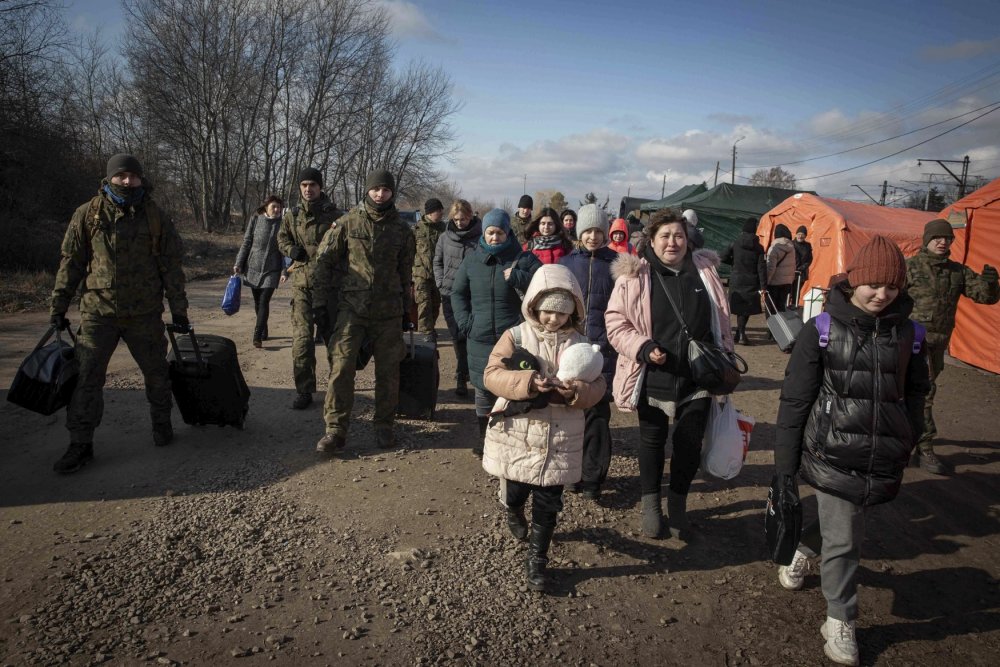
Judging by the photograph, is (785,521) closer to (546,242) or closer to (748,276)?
(546,242)

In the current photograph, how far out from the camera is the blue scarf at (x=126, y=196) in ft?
13.5

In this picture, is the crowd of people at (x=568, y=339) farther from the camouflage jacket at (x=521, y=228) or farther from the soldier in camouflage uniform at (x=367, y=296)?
the camouflage jacket at (x=521, y=228)

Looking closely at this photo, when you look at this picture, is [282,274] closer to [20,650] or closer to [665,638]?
[20,650]

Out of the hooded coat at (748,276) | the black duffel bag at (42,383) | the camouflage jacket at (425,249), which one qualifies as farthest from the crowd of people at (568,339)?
the hooded coat at (748,276)

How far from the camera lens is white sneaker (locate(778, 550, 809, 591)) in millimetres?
3131

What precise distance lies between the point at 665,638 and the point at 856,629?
1001 millimetres

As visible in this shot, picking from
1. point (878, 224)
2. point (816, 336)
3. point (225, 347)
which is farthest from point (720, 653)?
point (878, 224)

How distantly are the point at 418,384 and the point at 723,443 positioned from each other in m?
2.91

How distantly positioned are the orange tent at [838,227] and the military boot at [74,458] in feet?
39.4

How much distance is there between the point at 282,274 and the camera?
722 cm

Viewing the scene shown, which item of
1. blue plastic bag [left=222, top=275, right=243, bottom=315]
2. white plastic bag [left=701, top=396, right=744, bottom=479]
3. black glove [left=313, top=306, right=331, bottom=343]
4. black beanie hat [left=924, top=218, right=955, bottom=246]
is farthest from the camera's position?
blue plastic bag [left=222, top=275, right=243, bottom=315]

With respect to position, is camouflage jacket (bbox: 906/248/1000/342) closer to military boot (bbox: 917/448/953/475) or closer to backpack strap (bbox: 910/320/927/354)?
military boot (bbox: 917/448/953/475)

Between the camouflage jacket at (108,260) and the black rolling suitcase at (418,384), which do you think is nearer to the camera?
the camouflage jacket at (108,260)

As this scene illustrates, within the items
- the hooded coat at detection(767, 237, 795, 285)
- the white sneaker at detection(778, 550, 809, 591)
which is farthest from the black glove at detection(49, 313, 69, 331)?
the hooded coat at detection(767, 237, 795, 285)
